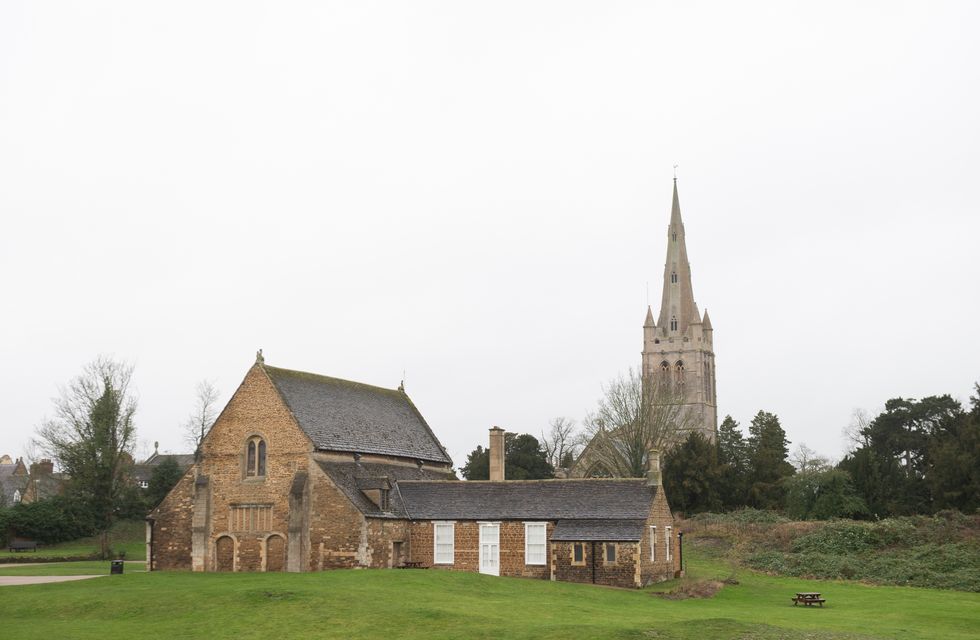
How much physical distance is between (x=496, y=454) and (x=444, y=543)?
8048 mm

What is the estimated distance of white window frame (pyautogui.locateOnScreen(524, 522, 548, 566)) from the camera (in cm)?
4541

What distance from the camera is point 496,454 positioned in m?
54.3

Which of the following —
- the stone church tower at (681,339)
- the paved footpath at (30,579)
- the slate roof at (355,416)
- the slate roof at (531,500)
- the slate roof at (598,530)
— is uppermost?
the stone church tower at (681,339)

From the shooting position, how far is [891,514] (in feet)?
206

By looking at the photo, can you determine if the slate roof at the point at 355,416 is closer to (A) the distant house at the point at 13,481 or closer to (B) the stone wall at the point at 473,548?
(B) the stone wall at the point at 473,548

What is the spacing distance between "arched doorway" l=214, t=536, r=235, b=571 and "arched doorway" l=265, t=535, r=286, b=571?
181 cm

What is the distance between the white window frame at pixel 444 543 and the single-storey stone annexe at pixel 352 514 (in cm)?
5

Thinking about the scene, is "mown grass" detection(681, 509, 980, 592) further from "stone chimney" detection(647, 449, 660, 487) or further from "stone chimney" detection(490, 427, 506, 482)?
"stone chimney" detection(490, 427, 506, 482)

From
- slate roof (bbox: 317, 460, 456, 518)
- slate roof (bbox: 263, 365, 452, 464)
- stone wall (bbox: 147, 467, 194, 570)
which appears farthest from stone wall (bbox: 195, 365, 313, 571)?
slate roof (bbox: 317, 460, 456, 518)

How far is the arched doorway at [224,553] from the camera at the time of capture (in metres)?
47.5

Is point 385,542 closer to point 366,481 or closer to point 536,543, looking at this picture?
point 366,481

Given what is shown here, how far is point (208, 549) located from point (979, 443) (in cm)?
4290

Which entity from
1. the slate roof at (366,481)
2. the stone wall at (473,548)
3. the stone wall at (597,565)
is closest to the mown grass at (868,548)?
the stone wall at (597,565)

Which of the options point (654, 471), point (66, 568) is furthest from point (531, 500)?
point (66, 568)
